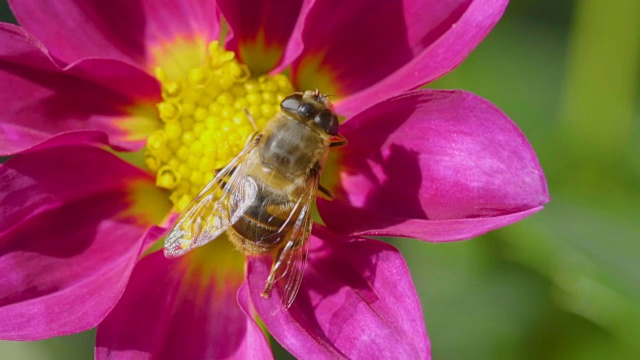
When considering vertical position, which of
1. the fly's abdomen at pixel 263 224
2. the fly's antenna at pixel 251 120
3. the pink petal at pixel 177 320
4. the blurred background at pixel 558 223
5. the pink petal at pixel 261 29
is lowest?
the blurred background at pixel 558 223

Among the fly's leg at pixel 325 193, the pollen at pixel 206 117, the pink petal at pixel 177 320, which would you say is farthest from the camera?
the pollen at pixel 206 117

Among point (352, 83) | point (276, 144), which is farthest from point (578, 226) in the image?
point (276, 144)

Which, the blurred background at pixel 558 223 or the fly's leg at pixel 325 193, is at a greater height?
the fly's leg at pixel 325 193

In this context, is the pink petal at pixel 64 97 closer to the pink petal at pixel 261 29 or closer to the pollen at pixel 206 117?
the pollen at pixel 206 117

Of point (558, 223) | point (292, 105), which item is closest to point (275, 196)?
point (292, 105)

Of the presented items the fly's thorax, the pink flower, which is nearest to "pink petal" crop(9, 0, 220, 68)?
the pink flower

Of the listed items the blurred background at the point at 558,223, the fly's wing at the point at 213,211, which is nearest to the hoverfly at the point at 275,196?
the fly's wing at the point at 213,211
